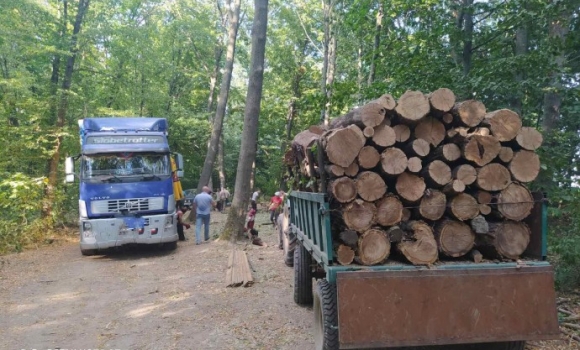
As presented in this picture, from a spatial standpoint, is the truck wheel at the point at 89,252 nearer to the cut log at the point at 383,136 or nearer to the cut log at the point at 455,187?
the cut log at the point at 383,136

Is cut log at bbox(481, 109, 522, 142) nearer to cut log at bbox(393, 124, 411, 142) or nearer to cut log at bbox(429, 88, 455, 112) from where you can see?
Answer: cut log at bbox(429, 88, 455, 112)

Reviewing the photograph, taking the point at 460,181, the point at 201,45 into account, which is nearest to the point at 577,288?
the point at 460,181

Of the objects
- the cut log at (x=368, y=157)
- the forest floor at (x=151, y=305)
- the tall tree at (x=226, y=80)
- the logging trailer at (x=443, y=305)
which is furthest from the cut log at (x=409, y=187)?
the tall tree at (x=226, y=80)

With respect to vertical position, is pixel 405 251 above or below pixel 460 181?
below

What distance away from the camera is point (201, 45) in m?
28.6

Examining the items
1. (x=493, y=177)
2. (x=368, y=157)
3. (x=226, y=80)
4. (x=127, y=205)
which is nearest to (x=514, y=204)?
(x=493, y=177)

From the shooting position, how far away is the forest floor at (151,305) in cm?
536

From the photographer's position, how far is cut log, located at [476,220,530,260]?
380cm

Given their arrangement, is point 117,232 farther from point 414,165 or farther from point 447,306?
point 447,306

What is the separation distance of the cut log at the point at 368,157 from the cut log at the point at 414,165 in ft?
0.97

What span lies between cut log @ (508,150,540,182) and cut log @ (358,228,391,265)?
1.32m

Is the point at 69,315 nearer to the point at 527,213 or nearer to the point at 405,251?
the point at 405,251

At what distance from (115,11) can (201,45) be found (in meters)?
8.35

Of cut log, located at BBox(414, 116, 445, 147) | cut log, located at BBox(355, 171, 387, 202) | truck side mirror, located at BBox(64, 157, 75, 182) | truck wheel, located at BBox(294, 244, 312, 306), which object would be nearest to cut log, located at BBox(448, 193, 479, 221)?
cut log, located at BBox(414, 116, 445, 147)
